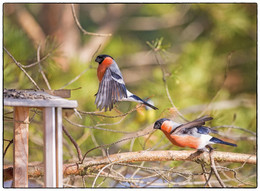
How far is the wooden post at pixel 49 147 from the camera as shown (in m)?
0.90

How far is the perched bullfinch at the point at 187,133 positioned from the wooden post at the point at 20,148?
1.14ft

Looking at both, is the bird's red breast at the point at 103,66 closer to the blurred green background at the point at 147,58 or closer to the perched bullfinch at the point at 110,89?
the perched bullfinch at the point at 110,89

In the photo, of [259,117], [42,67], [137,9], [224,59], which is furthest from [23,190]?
[137,9]

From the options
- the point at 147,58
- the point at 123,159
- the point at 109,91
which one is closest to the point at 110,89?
the point at 109,91

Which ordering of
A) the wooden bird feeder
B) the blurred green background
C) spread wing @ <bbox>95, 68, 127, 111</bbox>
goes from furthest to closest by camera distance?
the blurred green background
spread wing @ <bbox>95, 68, 127, 111</bbox>
the wooden bird feeder

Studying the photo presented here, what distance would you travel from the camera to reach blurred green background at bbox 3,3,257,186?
4.48ft

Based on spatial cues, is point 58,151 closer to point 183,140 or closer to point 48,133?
point 48,133

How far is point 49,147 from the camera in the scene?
2.97 feet

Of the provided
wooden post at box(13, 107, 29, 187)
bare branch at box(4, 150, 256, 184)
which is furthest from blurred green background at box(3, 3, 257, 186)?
wooden post at box(13, 107, 29, 187)

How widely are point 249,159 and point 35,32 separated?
0.97 meters

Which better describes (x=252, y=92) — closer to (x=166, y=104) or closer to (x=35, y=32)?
(x=166, y=104)

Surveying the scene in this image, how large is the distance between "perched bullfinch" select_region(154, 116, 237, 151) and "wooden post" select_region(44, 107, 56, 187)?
0.32m

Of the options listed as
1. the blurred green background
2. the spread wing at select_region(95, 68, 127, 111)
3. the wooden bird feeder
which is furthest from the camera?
the blurred green background

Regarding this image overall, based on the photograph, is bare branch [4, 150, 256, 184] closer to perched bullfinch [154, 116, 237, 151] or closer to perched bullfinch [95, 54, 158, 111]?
perched bullfinch [154, 116, 237, 151]
